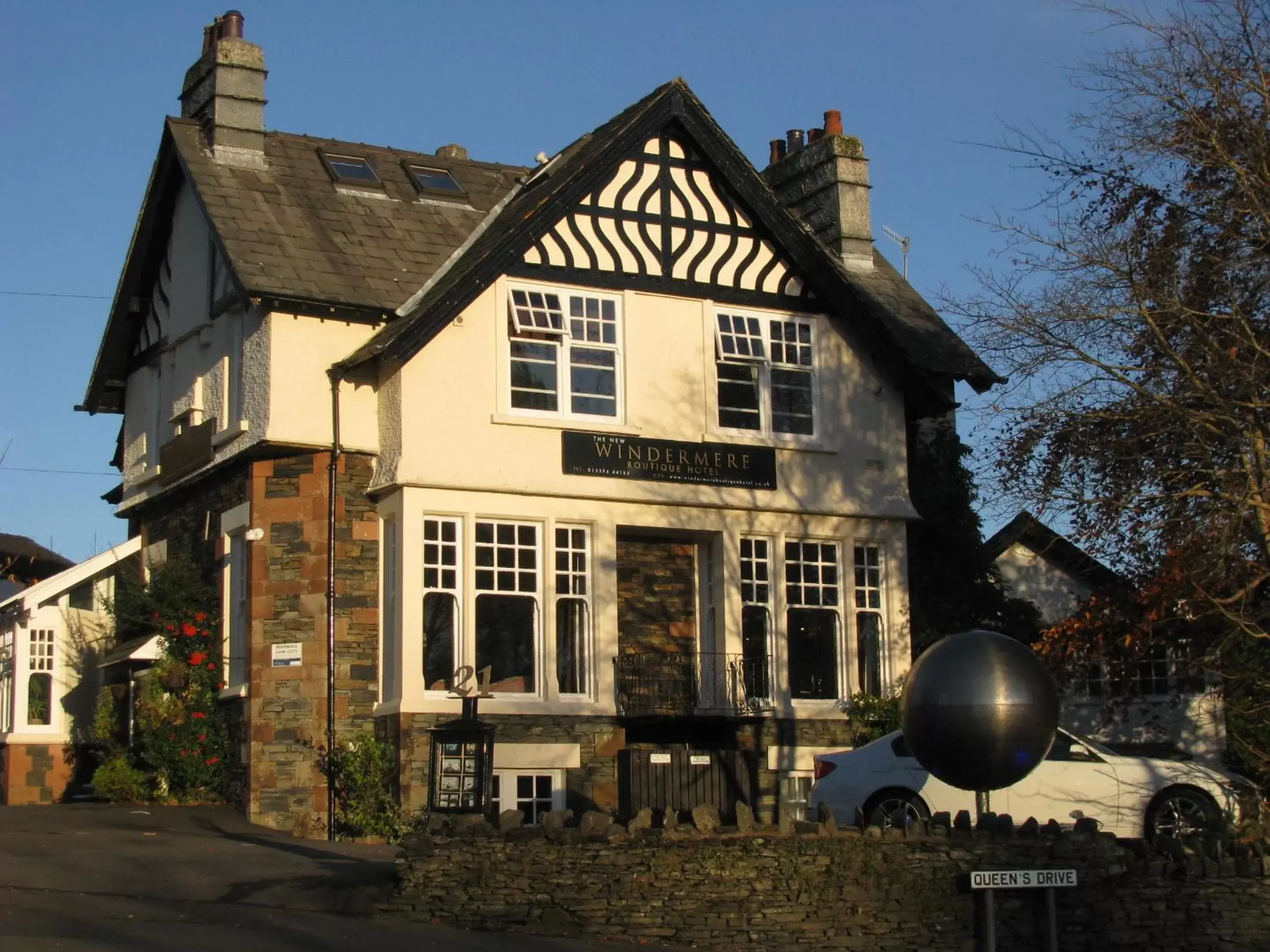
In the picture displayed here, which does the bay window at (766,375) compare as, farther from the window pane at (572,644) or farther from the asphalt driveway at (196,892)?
the asphalt driveway at (196,892)

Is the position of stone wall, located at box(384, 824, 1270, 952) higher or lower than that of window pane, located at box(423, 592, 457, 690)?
lower

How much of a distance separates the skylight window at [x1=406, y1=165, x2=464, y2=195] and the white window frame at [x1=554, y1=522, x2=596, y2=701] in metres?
5.89

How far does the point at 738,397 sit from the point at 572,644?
4028mm

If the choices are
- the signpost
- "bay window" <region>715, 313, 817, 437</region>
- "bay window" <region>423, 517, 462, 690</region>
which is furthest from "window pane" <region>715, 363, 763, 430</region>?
the signpost

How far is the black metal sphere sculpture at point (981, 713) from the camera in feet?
49.6

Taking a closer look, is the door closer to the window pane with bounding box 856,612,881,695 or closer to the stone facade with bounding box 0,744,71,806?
the window pane with bounding box 856,612,881,695

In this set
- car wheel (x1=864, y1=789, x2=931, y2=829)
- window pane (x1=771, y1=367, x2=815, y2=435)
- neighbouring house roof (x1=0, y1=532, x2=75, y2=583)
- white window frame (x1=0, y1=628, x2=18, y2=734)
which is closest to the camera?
car wheel (x1=864, y1=789, x2=931, y2=829)

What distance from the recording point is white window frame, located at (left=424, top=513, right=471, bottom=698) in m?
21.7

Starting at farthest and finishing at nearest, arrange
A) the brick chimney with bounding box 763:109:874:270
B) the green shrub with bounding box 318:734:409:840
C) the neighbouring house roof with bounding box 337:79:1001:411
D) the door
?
the brick chimney with bounding box 763:109:874:270 < the neighbouring house roof with bounding box 337:79:1001:411 < the green shrub with bounding box 318:734:409:840 < the door

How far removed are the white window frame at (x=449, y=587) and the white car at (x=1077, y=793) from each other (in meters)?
4.85

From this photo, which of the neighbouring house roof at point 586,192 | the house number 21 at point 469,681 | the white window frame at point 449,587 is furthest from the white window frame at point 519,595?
the neighbouring house roof at point 586,192

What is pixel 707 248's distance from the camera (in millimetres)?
24203

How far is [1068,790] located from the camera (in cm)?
1900

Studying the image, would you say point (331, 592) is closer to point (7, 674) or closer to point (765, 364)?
point (765, 364)
